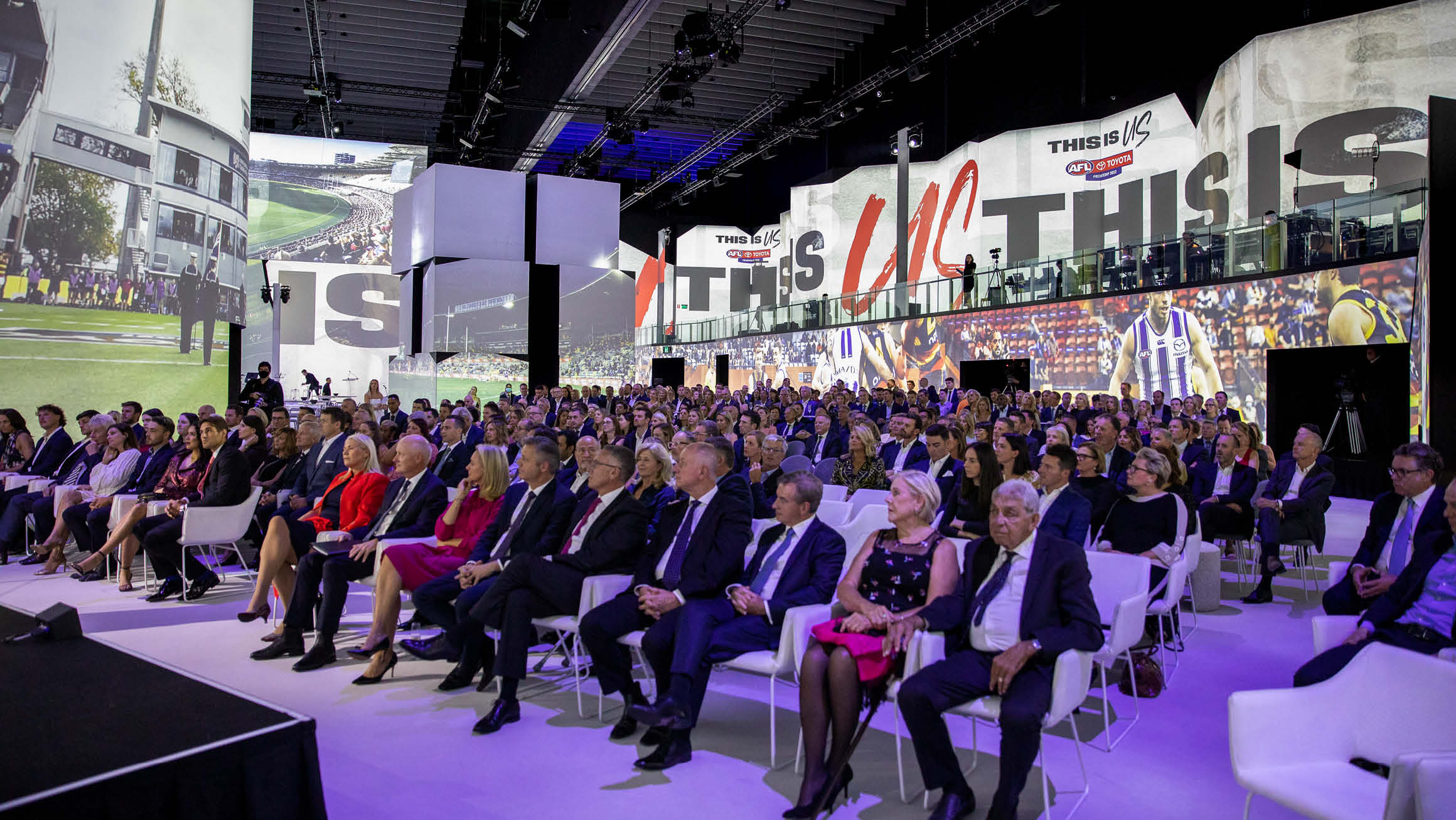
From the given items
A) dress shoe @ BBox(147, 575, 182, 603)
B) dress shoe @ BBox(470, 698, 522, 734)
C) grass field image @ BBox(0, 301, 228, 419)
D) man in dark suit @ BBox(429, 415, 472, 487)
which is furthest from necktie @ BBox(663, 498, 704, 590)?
grass field image @ BBox(0, 301, 228, 419)

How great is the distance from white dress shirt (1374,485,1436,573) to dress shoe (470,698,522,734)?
3.81 metres

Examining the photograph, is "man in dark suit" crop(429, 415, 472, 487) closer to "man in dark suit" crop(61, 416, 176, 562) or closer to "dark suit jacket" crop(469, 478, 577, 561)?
"man in dark suit" crop(61, 416, 176, 562)

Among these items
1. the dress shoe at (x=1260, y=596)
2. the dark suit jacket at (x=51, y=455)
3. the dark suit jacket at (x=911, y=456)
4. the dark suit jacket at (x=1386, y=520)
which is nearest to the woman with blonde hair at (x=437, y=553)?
the dark suit jacket at (x=911, y=456)

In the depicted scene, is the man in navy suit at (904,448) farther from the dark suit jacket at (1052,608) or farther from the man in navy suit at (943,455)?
the dark suit jacket at (1052,608)

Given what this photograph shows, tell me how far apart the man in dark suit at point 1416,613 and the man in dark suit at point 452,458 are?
5.74 meters

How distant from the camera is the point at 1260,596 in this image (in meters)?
6.20

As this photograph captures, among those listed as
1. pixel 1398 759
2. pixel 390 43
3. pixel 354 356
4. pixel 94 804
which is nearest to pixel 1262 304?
pixel 1398 759

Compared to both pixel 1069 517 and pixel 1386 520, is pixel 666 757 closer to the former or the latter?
pixel 1069 517

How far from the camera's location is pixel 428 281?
54.3 feet

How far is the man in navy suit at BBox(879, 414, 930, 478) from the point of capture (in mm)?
7355

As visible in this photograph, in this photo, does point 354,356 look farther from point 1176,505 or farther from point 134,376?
point 1176,505

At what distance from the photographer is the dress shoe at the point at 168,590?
6.32 meters

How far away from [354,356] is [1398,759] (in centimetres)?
2395

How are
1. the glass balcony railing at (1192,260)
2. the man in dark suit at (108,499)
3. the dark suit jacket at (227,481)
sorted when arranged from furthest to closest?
the glass balcony railing at (1192,260) → the man in dark suit at (108,499) → the dark suit jacket at (227,481)
